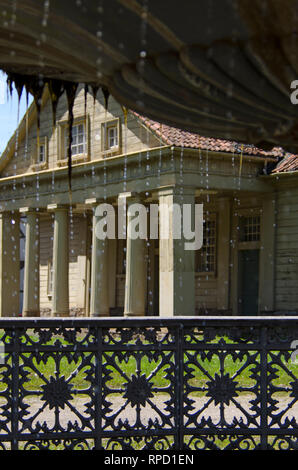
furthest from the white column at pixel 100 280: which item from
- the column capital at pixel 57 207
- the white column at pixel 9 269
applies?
the white column at pixel 9 269

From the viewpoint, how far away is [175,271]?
19.0 meters

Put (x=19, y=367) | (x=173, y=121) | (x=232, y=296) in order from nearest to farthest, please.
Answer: (x=173, y=121) < (x=19, y=367) < (x=232, y=296)

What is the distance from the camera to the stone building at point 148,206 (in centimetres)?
1969

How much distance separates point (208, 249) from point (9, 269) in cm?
803

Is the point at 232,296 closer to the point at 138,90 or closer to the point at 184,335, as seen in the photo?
the point at 184,335

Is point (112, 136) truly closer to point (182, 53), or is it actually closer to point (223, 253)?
point (223, 253)

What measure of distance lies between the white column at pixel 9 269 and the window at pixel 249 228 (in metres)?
8.87

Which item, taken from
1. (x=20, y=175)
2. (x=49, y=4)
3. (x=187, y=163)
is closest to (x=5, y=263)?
(x=20, y=175)

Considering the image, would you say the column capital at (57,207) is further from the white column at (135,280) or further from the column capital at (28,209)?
the white column at (135,280)

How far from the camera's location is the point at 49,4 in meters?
3.37

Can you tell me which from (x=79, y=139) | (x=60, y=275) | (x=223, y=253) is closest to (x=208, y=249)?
(x=223, y=253)

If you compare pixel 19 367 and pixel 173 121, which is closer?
pixel 173 121
